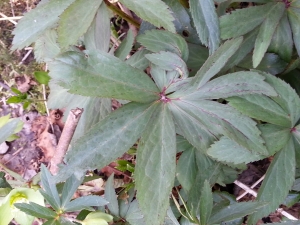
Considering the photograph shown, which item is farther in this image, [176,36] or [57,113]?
[57,113]

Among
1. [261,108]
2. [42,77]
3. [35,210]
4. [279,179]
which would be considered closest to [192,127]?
[261,108]

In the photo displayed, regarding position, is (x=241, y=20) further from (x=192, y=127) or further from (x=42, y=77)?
(x=42, y=77)

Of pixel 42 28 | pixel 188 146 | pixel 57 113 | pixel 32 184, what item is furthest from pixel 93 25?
pixel 57 113

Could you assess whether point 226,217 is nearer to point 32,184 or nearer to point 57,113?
point 32,184

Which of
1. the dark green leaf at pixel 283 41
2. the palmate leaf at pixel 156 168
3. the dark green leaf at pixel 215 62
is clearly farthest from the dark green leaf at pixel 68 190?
the dark green leaf at pixel 283 41

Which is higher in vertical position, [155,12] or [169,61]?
[155,12]

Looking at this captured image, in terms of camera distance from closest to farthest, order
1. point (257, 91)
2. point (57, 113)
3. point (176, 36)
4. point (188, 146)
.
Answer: point (257, 91) → point (176, 36) → point (188, 146) → point (57, 113)
